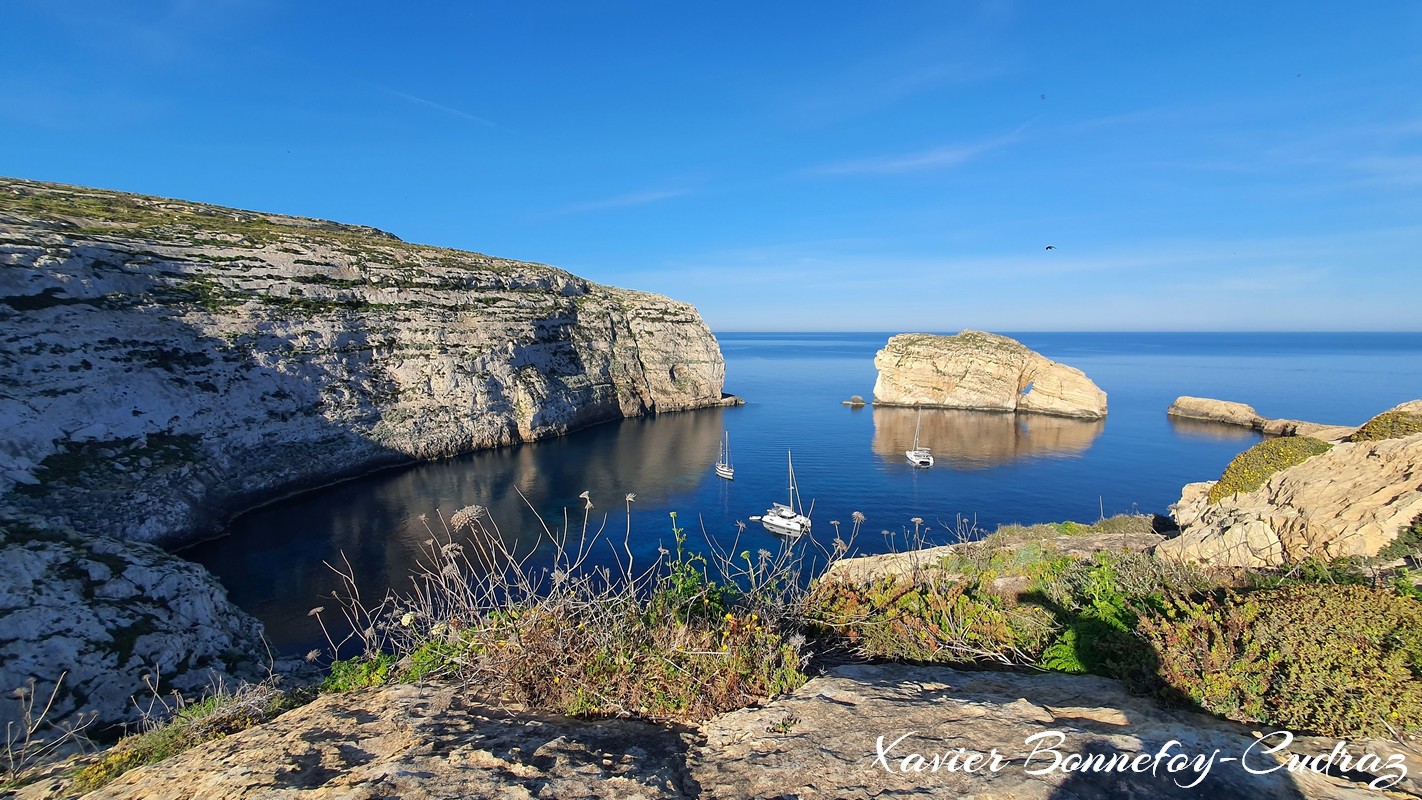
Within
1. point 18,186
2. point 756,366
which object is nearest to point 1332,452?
point 18,186

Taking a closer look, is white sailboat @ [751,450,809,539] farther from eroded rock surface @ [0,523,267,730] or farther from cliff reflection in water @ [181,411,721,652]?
eroded rock surface @ [0,523,267,730]

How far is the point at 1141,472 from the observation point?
50.9 meters

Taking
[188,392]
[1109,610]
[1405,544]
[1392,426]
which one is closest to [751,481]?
[1392,426]

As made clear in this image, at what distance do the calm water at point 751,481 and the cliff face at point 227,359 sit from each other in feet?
11.7

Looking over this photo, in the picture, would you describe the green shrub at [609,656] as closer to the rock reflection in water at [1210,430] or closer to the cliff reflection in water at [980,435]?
the cliff reflection in water at [980,435]

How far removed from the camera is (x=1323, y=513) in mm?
10781

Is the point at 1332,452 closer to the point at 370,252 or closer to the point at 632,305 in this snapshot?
the point at 370,252

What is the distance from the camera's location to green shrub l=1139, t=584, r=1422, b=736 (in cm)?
462

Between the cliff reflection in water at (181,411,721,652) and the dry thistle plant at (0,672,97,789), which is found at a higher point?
the dry thistle plant at (0,672,97,789)

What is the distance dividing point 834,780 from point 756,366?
165853 millimetres

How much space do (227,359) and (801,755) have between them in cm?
4846

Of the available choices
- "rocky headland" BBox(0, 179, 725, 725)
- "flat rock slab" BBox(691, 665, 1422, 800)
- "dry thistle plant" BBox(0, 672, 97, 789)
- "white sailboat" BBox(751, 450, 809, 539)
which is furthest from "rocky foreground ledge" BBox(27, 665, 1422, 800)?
"white sailboat" BBox(751, 450, 809, 539)

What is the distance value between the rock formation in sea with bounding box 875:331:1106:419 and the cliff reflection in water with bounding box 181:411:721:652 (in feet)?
144

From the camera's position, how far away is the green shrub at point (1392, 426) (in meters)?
16.1
